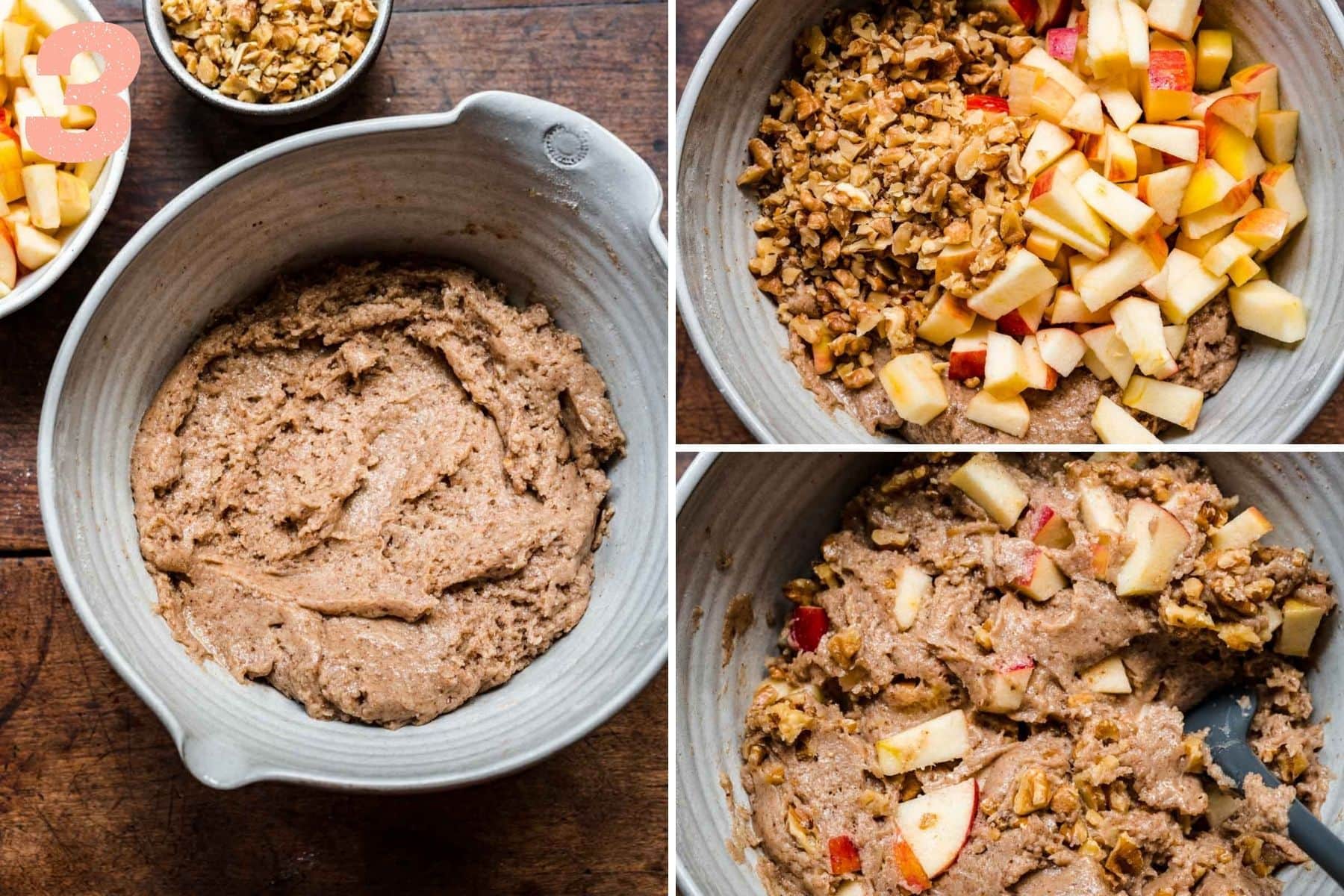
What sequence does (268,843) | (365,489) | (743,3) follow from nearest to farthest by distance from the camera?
(743,3) → (365,489) → (268,843)

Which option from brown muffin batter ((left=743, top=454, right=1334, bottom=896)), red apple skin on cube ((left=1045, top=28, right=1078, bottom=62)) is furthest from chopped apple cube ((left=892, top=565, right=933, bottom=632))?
red apple skin on cube ((left=1045, top=28, right=1078, bottom=62))

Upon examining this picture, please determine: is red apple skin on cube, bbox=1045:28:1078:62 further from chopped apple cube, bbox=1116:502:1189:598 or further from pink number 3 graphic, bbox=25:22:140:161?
pink number 3 graphic, bbox=25:22:140:161

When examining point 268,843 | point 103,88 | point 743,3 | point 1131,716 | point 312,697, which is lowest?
point 268,843

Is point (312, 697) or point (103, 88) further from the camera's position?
point (103, 88)

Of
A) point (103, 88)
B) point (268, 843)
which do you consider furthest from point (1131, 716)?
point (103, 88)

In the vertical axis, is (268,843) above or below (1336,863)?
below

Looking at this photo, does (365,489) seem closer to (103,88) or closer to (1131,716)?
(103,88)

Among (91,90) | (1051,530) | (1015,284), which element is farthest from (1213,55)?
(91,90)

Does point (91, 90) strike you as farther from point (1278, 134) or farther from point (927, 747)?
point (1278, 134)
